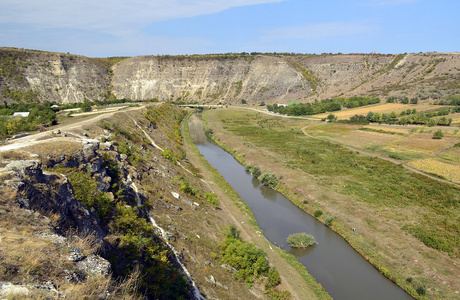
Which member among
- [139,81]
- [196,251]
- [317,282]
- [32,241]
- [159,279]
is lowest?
[317,282]

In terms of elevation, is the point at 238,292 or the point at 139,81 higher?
the point at 139,81

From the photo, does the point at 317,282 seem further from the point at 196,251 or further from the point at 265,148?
the point at 265,148

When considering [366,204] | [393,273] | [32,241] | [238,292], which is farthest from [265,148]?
[32,241]

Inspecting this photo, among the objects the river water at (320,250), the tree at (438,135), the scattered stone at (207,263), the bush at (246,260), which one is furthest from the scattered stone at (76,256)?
the tree at (438,135)

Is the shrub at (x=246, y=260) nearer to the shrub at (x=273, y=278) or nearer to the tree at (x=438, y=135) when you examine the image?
the shrub at (x=273, y=278)

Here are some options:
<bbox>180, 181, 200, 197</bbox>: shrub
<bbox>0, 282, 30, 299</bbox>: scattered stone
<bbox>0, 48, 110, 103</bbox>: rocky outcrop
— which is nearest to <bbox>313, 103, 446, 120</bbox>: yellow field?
<bbox>180, 181, 200, 197</bbox>: shrub

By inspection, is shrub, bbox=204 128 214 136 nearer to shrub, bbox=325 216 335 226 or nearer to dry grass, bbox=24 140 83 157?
shrub, bbox=325 216 335 226

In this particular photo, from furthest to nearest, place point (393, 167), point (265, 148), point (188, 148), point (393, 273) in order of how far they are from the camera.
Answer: point (265, 148), point (188, 148), point (393, 167), point (393, 273)

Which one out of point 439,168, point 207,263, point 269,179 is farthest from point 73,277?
point 439,168
